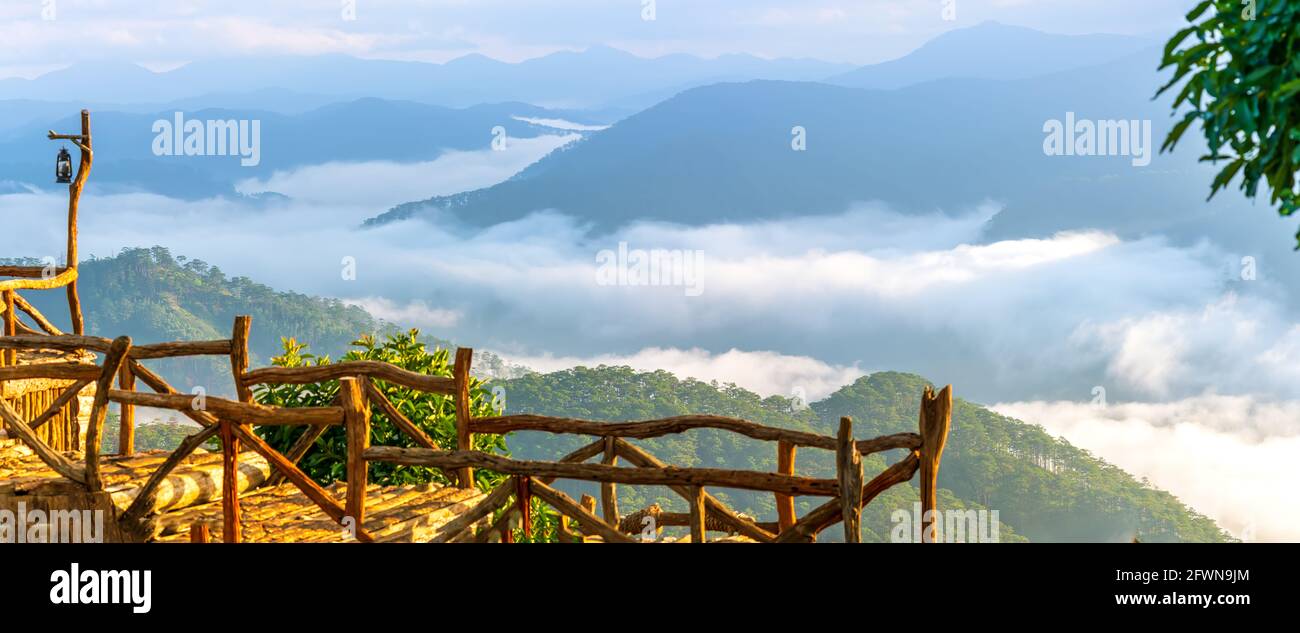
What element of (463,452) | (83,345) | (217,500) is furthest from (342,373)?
(463,452)

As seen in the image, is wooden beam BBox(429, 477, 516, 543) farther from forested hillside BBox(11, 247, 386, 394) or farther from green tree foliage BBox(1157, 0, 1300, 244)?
forested hillside BBox(11, 247, 386, 394)

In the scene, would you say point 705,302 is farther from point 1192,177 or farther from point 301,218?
point 301,218

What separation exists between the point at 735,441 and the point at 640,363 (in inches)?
807

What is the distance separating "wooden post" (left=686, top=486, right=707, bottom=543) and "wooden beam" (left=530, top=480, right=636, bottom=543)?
0.31 metres

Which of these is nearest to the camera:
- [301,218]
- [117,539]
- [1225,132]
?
[1225,132]

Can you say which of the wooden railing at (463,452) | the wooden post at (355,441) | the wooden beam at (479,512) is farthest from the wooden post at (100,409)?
the wooden beam at (479,512)

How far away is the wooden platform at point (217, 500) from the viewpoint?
7.45 m

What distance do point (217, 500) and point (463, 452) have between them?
8.32 feet

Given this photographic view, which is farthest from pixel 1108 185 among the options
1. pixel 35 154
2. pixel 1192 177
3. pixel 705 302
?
pixel 35 154

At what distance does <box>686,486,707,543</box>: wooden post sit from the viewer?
611 cm

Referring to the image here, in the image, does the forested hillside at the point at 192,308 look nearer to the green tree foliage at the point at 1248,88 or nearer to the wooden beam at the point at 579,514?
the wooden beam at the point at 579,514

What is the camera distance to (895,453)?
53.9m

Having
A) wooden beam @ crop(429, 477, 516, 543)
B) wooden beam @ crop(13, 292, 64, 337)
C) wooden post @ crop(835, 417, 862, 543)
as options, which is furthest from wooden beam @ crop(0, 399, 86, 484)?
wooden beam @ crop(13, 292, 64, 337)
